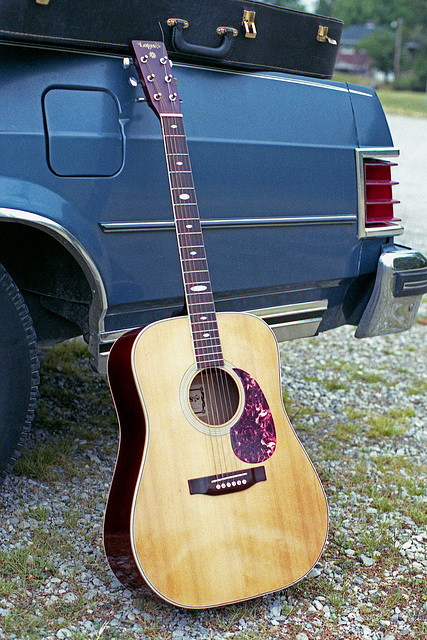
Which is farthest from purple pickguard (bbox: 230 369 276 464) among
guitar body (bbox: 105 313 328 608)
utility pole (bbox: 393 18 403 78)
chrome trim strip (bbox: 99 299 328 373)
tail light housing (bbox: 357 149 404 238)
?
utility pole (bbox: 393 18 403 78)

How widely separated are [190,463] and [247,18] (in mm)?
1568

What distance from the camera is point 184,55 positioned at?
93.3 inches

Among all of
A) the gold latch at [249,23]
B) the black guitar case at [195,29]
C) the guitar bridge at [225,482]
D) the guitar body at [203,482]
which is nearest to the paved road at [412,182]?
the black guitar case at [195,29]

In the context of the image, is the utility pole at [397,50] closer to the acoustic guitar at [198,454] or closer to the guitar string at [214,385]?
the acoustic guitar at [198,454]

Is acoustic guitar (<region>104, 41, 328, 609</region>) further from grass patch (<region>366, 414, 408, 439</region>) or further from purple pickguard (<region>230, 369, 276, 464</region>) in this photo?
grass patch (<region>366, 414, 408, 439</region>)

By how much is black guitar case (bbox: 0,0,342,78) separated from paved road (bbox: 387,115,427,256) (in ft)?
14.9

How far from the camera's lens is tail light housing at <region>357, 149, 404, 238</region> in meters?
2.77

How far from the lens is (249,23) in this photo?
2441 millimetres

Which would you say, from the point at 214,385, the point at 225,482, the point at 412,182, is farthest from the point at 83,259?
the point at 412,182

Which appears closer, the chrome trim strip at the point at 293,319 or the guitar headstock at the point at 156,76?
the guitar headstock at the point at 156,76

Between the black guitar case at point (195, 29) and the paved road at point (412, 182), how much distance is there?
4.55 meters

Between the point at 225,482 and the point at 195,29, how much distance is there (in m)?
1.52

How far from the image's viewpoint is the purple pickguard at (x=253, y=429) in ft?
6.70

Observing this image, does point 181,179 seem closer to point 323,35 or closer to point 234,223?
point 234,223
